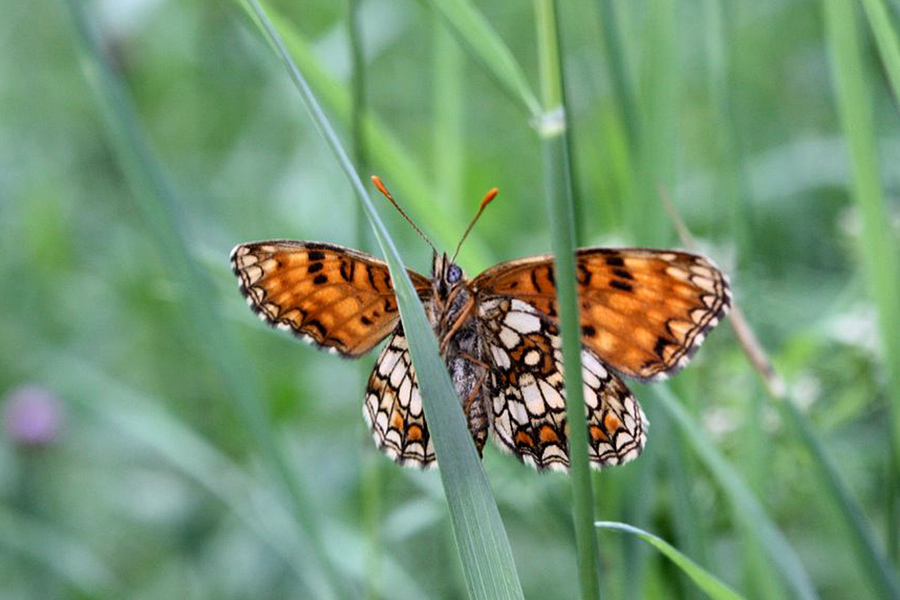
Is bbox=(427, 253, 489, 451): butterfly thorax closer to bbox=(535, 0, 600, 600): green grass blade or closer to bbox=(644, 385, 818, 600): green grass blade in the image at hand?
bbox=(644, 385, 818, 600): green grass blade

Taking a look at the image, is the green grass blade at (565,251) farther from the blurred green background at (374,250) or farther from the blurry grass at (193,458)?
the blurry grass at (193,458)

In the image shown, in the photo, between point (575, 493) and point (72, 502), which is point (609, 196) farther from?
point (72, 502)

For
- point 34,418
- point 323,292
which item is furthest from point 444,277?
point 34,418

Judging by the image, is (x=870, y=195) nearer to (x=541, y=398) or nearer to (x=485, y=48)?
(x=541, y=398)

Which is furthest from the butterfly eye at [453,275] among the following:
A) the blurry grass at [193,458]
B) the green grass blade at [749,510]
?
the blurry grass at [193,458]

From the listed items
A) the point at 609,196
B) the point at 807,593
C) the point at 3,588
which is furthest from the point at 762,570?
the point at 3,588

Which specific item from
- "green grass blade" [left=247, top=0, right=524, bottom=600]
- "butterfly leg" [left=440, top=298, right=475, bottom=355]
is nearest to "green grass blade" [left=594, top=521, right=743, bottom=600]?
"green grass blade" [left=247, top=0, right=524, bottom=600]
